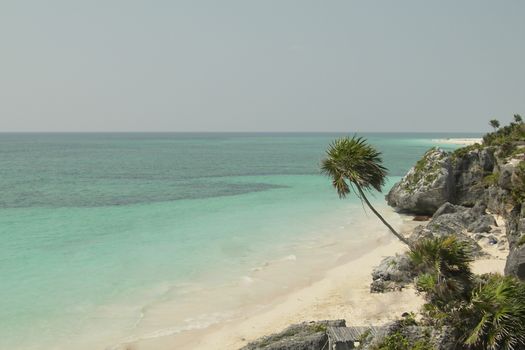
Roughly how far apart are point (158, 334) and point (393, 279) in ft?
33.7

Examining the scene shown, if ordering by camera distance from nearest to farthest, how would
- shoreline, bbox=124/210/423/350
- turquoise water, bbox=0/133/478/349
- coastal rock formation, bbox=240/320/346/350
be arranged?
coastal rock formation, bbox=240/320/346/350
shoreline, bbox=124/210/423/350
turquoise water, bbox=0/133/478/349

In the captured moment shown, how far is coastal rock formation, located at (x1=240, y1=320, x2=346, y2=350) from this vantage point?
11.3 m

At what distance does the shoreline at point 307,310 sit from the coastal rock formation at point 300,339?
3.13m

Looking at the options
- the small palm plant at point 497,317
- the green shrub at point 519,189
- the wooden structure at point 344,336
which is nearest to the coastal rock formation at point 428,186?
the green shrub at point 519,189

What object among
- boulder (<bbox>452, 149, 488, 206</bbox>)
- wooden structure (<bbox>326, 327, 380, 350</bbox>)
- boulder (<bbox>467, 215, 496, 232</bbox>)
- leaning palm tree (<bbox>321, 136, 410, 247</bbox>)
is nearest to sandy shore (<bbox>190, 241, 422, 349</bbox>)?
leaning palm tree (<bbox>321, 136, 410, 247</bbox>)

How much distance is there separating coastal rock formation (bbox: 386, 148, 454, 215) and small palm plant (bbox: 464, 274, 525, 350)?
2508cm

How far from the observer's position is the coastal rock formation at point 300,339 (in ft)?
37.1

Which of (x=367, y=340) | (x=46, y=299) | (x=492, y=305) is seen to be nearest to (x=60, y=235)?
(x=46, y=299)

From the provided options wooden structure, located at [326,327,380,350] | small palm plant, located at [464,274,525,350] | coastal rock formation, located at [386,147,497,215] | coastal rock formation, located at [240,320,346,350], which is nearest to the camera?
small palm plant, located at [464,274,525,350]

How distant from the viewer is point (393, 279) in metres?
19.2

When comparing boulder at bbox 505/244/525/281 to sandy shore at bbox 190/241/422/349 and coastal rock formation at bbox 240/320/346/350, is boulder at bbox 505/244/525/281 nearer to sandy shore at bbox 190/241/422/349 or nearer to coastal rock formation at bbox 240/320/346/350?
sandy shore at bbox 190/241/422/349

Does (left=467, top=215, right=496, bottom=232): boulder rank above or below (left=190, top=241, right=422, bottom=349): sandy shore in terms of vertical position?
above

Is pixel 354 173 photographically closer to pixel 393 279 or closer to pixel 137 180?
pixel 393 279

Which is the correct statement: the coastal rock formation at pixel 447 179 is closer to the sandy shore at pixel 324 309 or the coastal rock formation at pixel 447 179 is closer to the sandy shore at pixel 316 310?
the sandy shore at pixel 316 310
